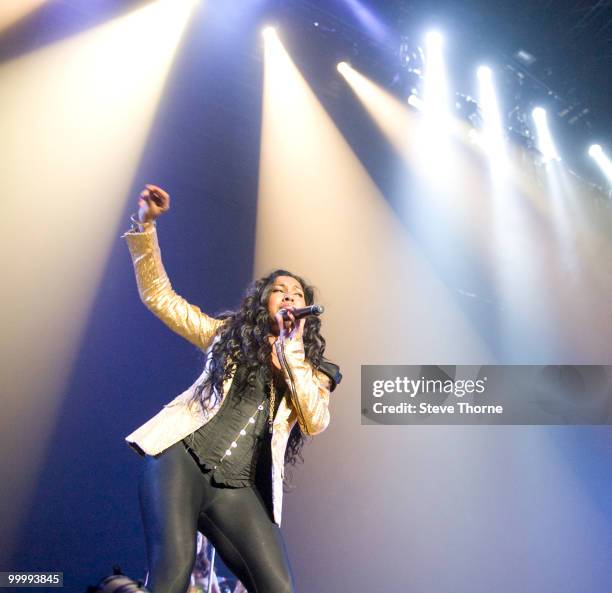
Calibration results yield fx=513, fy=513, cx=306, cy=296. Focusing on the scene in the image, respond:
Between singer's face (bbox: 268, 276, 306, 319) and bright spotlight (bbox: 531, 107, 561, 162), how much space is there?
429 centimetres

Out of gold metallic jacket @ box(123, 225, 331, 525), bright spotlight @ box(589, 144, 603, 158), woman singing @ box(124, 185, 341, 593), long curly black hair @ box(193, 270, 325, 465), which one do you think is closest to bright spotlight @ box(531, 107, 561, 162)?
bright spotlight @ box(589, 144, 603, 158)

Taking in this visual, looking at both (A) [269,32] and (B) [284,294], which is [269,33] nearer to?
(A) [269,32]

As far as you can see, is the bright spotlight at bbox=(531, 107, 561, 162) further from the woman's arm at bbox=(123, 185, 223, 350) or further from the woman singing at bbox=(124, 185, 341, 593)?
the woman's arm at bbox=(123, 185, 223, 350)

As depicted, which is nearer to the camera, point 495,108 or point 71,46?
point 71,46

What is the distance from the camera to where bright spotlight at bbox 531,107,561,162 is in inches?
207

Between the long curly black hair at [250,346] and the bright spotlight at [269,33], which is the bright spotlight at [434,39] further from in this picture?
the long curly black hair at [250,346]

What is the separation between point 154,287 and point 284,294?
0.49 m

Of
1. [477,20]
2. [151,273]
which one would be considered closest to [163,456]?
[151,273]

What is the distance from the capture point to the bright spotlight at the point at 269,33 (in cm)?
389

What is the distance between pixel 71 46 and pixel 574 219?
4795mm

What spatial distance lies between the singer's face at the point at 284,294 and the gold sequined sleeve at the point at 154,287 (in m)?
0.31

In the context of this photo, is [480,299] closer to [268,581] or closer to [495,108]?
[495,108]

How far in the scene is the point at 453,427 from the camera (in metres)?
3.46

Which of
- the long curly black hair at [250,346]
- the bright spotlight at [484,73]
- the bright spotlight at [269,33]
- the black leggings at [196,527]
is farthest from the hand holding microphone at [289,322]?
the bright spotlight at [484,73]
